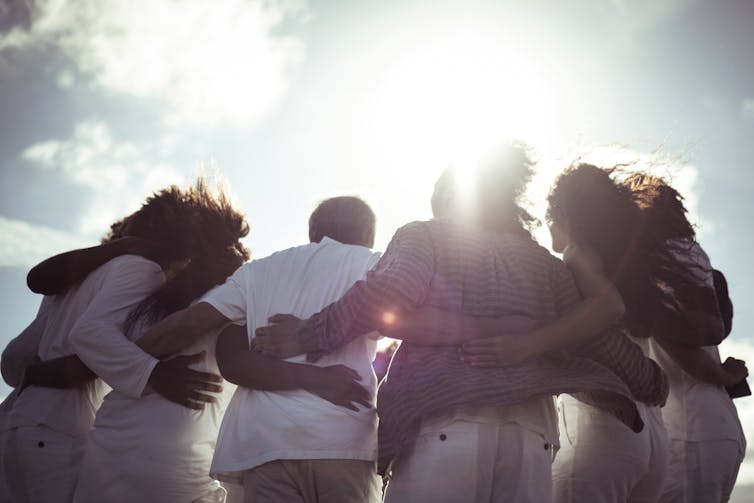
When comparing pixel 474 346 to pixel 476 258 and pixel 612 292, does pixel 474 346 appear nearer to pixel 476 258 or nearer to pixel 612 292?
pixel 476 258

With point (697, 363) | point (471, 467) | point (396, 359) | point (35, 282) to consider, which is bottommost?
point (471, 467)

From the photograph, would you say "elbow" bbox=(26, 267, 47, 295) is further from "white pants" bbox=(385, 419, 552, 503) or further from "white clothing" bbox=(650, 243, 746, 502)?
"white clothing" bbox=(650, 243, 746, 502)

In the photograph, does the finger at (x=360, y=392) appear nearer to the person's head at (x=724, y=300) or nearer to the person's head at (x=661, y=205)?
the person's head at (x=661, y=205)

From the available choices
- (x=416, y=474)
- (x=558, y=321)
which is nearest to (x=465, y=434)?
(x=416, y=474)

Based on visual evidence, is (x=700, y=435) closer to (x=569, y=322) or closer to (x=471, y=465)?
(x=569, y=322)

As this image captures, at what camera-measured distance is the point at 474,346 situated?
95.6 inches

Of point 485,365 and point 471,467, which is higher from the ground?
point 485,365

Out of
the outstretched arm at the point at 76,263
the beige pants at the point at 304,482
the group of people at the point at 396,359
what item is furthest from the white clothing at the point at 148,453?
the outstretched arm at the point at 76,263

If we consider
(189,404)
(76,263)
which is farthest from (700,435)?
(76,263)

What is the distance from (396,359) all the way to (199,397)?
4.12 ft

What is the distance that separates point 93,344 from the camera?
3387 millimetres

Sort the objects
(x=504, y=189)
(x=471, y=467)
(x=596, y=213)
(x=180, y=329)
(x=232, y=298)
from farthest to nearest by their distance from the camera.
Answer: (x=180, y=329), (x=232, y=298), (x=596, y=213), (x=504, y=189), (x=471, y=467)

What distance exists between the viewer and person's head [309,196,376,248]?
3375 millimetres

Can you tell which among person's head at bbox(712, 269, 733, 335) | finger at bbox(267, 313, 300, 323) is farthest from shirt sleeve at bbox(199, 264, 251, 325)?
person's head at bbox(712, 269, 733, 335)
